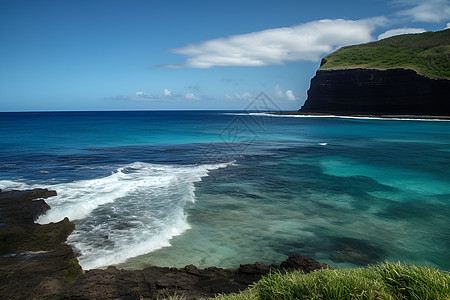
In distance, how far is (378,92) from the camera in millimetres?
91875

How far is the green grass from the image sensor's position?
3.40 meters

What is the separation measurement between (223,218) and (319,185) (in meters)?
7.02

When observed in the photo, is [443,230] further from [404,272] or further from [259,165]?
[259,165]

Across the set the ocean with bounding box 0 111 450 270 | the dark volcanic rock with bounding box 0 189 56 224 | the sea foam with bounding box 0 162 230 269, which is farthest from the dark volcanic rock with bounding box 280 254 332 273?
the dark volcanic rock with bounding box 0 189 56 224

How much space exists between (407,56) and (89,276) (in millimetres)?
129274

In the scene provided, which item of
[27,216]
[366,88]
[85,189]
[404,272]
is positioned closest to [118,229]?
[27,216]

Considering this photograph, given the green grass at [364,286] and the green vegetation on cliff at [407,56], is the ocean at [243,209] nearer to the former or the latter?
the green grass at [364,286]

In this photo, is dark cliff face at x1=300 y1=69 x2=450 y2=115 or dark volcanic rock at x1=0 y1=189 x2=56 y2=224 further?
dark cliff face at x1=300 y1=69 x2=450 y2=115

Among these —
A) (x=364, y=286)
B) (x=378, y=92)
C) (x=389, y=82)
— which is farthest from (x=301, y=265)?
(x=378, y=92)

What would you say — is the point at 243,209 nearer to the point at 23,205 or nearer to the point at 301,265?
the point at 301,265

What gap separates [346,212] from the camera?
1110cm

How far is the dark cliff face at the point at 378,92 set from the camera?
81.6m

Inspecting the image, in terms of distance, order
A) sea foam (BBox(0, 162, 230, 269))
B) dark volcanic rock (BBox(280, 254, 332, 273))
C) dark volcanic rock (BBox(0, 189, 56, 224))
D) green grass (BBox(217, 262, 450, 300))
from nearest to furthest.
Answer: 1. green grass (BBox(217, 262, 450, 300))
2. dark volcanic rock (BBox(280, 254, 332, 273))
3. sea foam (BBox(0, 162, 230, 269))
4. dark volcanic rock (BBox(0, 189, 56, 224))

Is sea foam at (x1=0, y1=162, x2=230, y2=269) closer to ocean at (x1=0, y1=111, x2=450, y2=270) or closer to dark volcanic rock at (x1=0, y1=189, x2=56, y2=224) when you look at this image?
ocean at (x1=0, y1=111, x2=450, y2=270)
